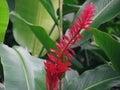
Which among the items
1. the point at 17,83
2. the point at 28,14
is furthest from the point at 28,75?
the point at 28,14

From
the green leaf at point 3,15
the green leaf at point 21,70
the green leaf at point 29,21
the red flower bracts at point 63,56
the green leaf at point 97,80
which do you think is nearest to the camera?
the red flower bracts at point 63,56

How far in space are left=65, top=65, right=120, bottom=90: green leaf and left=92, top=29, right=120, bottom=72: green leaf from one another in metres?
0.04

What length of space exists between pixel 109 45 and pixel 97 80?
15 cm

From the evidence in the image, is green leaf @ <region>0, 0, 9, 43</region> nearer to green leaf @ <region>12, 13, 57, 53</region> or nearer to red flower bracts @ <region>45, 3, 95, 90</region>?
green leaf @ <region>12, 13, 57, 53</region>

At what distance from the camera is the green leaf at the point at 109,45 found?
3.65 ft

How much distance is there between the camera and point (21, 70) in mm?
960

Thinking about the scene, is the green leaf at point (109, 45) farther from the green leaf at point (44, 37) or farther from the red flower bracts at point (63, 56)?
the red flower bracts at point (63, 56)

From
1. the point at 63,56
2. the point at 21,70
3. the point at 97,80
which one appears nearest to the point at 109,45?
the point at 97,80

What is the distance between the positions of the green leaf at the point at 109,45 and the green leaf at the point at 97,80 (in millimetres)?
43

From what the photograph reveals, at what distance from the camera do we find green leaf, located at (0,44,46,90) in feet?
2.96

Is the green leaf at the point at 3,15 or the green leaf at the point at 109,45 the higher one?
the green leaf at the point at 3,15

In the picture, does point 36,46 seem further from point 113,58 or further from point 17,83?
point 17,83

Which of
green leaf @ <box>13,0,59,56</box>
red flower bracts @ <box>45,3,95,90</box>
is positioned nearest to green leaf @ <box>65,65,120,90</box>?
green leaf @ <box>13,0,59,56</box>

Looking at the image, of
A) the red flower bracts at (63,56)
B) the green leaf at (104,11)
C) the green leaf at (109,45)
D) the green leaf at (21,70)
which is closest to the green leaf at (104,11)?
the green leaf at (104,11)
